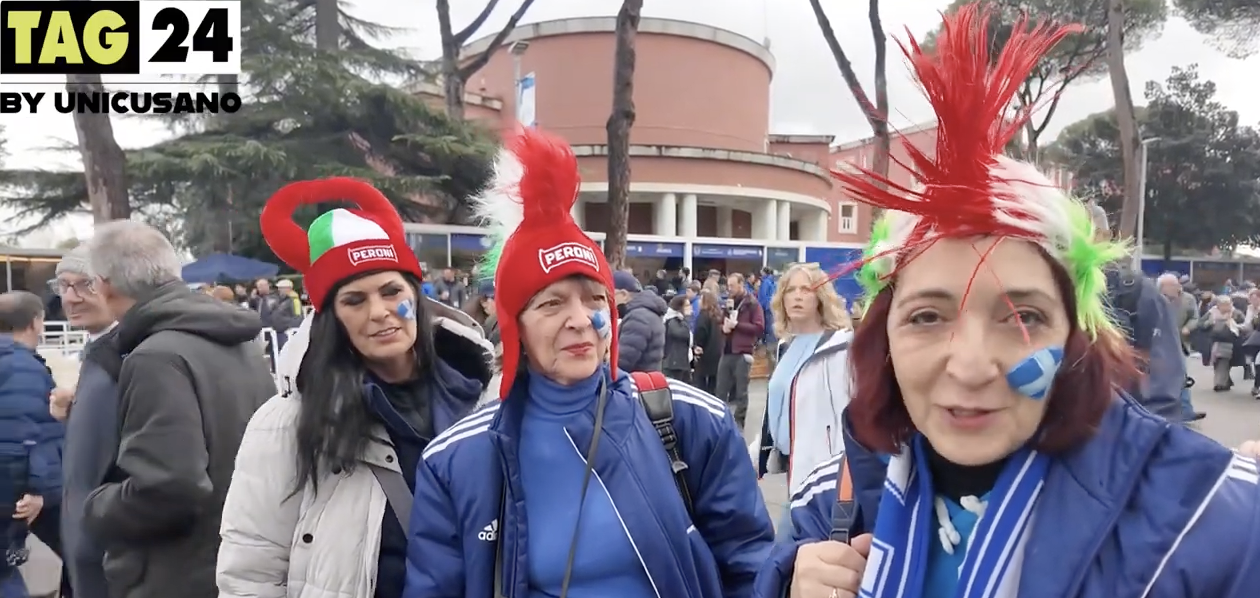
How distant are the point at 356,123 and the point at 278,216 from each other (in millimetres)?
18696

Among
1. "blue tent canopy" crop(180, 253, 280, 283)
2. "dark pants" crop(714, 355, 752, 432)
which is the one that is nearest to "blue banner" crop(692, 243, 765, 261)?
"blue tent canopy" crop(180, 253, 280, 283)

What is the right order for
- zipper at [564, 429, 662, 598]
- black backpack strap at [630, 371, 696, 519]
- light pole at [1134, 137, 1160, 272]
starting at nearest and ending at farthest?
zipper at [564, 429, 662, 598], black backpack strap at [630, 371, 696, 519], light pole at [1134, 137, 1160, 272]

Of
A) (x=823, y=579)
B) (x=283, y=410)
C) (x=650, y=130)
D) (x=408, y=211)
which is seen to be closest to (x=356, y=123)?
(x=408, y=211)

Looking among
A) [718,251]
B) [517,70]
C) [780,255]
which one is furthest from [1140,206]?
[517,70]

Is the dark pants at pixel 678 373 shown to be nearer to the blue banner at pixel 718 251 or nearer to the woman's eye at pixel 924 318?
the woman's eye at pixel 924 318

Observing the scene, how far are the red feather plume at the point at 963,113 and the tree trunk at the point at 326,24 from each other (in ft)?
73.2

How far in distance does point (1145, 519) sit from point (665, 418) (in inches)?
42.6

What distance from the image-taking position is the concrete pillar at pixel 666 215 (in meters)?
29.8

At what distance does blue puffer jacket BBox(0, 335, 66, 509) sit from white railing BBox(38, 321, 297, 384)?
553 centimetres

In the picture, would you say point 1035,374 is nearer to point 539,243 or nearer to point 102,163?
point 539,243

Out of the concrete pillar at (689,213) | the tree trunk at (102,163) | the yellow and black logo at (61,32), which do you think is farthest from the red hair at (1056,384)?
the concrete pillar at (689,213)

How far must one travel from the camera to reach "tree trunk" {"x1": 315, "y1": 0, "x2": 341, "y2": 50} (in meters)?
20.8

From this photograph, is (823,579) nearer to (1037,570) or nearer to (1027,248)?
(1037,570)

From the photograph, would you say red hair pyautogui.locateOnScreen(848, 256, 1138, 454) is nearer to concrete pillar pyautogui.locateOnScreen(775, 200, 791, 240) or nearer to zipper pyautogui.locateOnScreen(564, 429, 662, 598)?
zipper pyautogui.locateOnScreen(564, 429, 662, 598)
